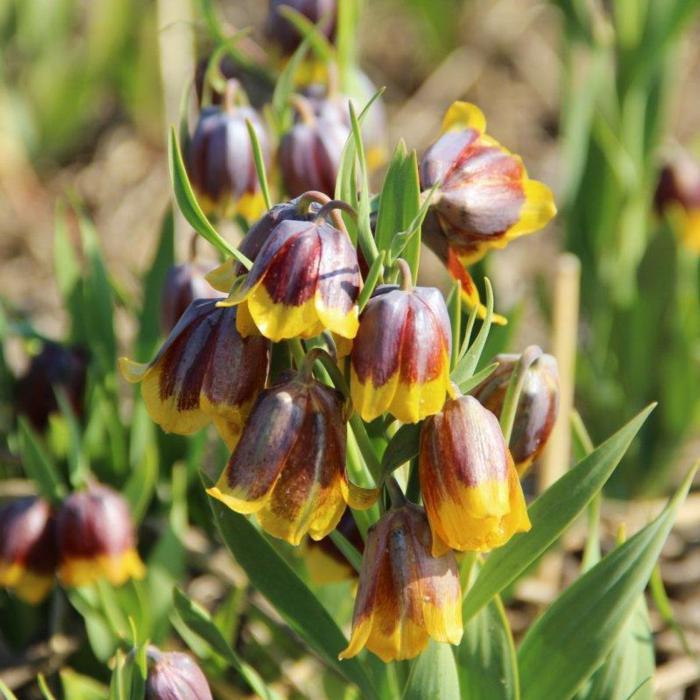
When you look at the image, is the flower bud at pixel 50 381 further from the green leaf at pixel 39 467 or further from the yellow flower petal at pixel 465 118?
the yellow flower petal at pixel 465 118

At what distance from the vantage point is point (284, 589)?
1097mm

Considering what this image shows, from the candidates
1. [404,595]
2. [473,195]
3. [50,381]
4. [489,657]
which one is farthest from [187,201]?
[50,381]

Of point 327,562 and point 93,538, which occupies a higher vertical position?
point 327,562

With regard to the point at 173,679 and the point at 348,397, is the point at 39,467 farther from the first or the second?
the point at 348,397

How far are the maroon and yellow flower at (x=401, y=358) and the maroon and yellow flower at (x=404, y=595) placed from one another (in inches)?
4.4

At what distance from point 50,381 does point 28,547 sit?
249 mm

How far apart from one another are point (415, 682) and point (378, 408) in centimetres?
29

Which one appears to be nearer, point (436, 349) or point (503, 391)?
point (436, 349)

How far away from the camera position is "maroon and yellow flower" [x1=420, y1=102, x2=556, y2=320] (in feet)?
3.35

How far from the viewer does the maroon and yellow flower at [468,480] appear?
89 centimetres

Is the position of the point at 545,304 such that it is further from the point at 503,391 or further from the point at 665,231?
the point at 503,391

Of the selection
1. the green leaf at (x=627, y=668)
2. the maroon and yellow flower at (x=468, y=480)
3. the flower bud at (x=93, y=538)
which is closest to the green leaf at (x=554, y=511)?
the maroon and yellow flower at (x=468, y=480)

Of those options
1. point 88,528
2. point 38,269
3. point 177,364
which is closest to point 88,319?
point 88,528

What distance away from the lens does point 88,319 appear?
1.72 meters
